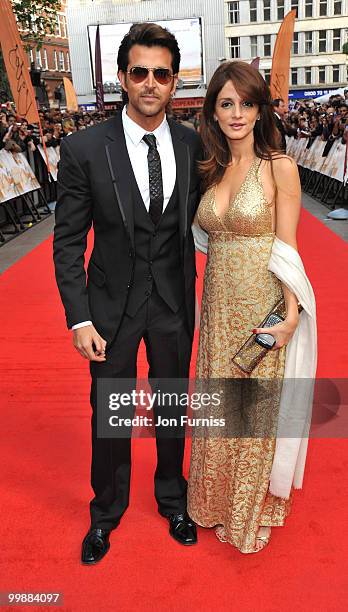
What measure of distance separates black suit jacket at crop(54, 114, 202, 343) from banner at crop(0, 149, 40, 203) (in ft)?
22.4

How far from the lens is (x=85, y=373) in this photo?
4219 millimetres

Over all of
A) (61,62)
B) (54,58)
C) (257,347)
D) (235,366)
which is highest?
(54,58)

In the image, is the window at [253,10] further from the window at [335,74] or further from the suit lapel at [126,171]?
the suit lapel at [126,171]

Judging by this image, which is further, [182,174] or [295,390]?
[295,390]

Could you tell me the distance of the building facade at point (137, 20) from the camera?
40.3 meters

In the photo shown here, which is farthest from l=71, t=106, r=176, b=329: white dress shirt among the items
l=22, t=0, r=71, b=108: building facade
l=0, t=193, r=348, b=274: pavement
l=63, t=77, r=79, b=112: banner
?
l=22, t=0, r=71, b=108: building facade

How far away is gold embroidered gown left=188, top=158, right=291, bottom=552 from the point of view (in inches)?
82.2

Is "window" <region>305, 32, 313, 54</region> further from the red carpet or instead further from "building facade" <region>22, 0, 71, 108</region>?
the red carpet

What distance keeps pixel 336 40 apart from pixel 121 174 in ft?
180

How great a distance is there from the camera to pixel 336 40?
166ft

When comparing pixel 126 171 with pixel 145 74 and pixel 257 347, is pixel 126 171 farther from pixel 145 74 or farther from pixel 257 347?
pixel 257 347

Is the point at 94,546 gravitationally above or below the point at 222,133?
below

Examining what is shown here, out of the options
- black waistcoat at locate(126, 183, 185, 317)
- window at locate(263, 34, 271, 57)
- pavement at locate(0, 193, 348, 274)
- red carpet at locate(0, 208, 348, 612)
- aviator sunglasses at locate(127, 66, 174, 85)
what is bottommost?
pavement at locate(0, 193, 348, 274)

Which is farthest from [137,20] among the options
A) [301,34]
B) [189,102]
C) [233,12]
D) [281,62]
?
[281,62]
